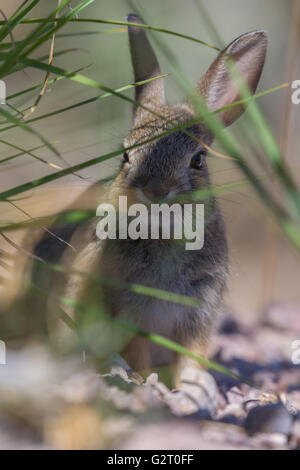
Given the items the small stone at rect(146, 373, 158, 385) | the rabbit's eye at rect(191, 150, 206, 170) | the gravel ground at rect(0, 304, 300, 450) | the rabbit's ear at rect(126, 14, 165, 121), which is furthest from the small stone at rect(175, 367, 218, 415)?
the rabbit's ear at rect(126, 14, 165, 121)

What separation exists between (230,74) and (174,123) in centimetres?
48

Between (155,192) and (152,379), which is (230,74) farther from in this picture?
(152,379)

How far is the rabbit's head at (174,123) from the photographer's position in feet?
10.4

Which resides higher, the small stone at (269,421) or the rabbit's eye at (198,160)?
the rabbit's eye at (198,160)

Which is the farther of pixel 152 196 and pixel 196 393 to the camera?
pixel 152 196

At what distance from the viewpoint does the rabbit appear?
3299 mm

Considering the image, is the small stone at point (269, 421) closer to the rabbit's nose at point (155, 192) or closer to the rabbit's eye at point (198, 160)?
the rabbit's nose at point (155, 192)

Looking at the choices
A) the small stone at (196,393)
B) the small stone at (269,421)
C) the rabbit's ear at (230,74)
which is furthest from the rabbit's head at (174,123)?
the small stone at (269,421)

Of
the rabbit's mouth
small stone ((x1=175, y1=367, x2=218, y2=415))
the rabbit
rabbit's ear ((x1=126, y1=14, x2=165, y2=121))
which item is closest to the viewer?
small stone ((x1=175, y1=367, x2=218, y2=415))

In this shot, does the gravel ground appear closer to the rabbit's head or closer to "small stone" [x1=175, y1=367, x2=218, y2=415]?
"small stone" [x1=175, y1=367, x2=218, y2=415]

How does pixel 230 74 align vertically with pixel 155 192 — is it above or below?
above

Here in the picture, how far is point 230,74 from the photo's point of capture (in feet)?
11.4

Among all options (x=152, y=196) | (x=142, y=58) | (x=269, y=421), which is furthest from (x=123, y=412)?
(x=142, y=58)
